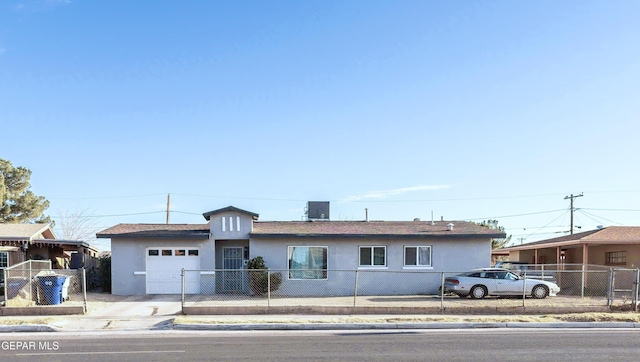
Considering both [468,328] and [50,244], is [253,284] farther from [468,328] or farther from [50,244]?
[50,244]

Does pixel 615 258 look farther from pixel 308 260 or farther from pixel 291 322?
pixel 291 322

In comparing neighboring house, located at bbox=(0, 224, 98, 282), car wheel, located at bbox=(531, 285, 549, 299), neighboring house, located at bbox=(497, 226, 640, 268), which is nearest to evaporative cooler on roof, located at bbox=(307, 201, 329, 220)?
car wheel, located at bbox=(531, 285, 549, 299)

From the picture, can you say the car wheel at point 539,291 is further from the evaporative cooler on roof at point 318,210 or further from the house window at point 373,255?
the evaporative cooler on roof at point 318,210

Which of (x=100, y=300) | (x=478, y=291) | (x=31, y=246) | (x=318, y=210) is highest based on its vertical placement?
(x=318, y=210)

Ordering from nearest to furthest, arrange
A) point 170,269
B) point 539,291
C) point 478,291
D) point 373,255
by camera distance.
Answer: point 478,291
point 539,291
point 170,269
point 373,255

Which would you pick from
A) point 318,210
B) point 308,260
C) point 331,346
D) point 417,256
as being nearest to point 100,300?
point 308,260

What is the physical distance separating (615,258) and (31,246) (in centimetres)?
2951

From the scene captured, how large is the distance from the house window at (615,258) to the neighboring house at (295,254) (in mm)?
8588

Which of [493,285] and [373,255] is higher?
[373,255]

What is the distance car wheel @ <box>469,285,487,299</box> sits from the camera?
1925cm

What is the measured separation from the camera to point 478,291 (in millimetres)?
19250

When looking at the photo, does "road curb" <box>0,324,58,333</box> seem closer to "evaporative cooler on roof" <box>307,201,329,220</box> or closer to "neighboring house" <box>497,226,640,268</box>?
"evaporative cooler on roof" <box>307,201,329,220</box>

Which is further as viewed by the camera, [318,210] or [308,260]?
[318,210]

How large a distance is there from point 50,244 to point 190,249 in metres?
8.01
